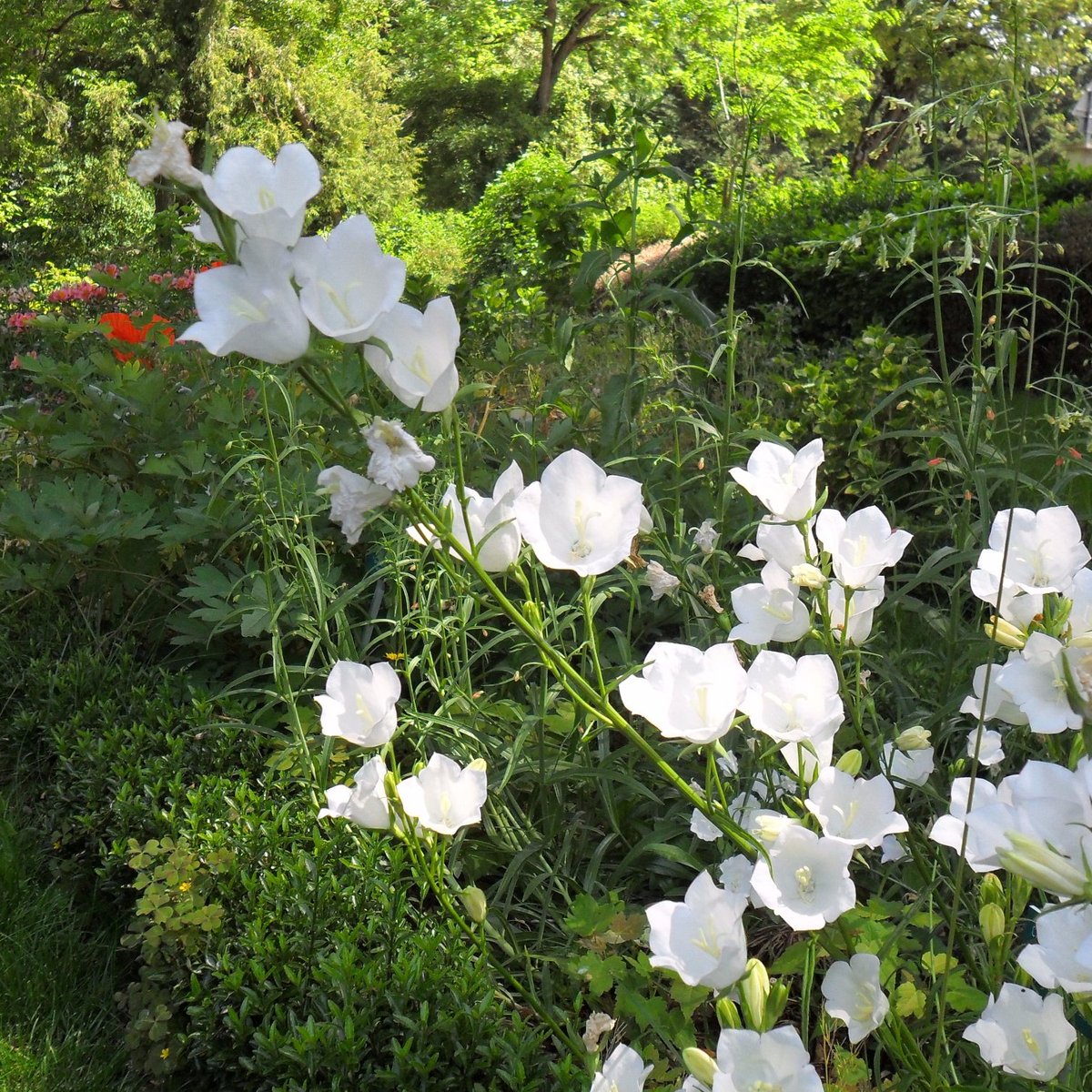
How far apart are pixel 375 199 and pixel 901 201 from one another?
12.3m

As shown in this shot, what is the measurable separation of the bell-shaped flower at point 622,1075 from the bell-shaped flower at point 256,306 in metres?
0.60

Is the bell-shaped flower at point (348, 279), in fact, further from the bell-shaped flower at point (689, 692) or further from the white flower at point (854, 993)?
the white flower at point (854, 993)

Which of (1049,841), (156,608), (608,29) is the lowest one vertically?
(608,29)

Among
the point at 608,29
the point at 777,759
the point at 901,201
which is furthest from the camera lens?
the point at 608,29

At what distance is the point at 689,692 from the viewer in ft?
2.95

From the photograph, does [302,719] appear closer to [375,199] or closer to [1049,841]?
[1049,841]

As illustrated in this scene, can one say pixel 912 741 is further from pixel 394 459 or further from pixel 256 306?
pixel 256 306

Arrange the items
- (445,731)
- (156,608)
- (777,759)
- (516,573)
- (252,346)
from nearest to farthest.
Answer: (252,346) → (516,573) → (777,759) → (445,731) → (156,608)

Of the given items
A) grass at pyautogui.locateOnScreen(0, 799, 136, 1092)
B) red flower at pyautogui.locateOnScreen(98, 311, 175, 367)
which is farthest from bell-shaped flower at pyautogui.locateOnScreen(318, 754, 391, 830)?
red flower at pyautogui.locateOnScreen(98, 311, 175, 367)

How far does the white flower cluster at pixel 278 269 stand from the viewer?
29.0 inches

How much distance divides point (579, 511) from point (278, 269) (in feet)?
1.08

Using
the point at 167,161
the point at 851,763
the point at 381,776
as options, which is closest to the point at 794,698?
the point at 851,763

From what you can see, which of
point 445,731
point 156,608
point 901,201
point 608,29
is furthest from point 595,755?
point 608,29

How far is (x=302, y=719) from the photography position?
2.26 metres
